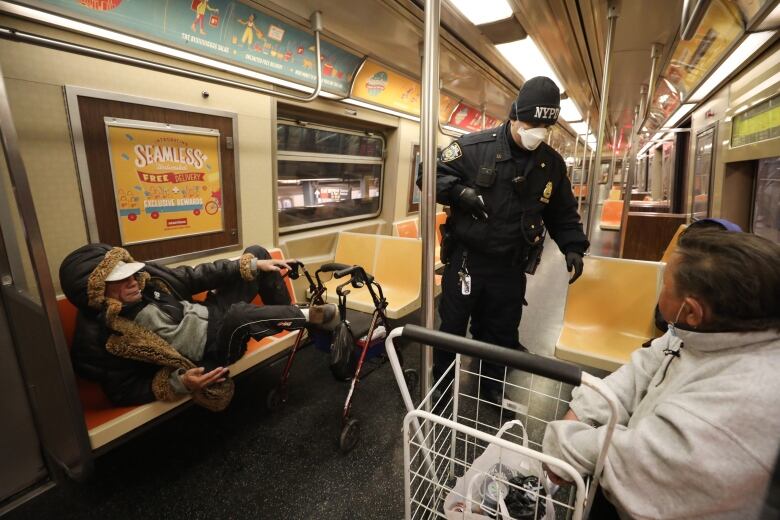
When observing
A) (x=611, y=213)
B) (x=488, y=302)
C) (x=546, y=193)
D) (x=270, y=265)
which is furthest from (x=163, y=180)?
(x=611, y=213)

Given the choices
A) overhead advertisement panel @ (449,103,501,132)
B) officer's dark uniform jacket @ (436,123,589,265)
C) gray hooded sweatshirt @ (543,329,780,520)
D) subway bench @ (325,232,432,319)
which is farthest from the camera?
overhead advertisement panel @ (449,103,501,132)

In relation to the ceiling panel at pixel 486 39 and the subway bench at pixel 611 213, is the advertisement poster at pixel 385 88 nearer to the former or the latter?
the ceiling panel at pixel 486 39

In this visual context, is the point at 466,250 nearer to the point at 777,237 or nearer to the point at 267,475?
the point at 267,475

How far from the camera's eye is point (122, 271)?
1.80 meters

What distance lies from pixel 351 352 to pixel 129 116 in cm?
206

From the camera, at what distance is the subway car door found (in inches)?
58.3

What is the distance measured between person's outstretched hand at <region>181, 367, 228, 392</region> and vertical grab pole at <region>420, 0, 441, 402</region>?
4.25 feet

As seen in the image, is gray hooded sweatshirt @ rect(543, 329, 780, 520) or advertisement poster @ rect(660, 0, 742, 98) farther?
advertisement poster @ rect(660, 0, 742, 98)

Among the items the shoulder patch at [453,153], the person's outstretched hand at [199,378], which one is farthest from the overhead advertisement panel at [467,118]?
the person's outstretched hand at [199,378]

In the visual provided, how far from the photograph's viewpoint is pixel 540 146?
7.08 feet

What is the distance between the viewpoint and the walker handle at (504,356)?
766 millimetres

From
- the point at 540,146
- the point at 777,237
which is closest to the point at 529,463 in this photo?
the point at 540,146

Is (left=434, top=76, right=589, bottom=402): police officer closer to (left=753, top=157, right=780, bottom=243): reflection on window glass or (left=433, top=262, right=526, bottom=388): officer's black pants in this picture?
(left=433, top=262, right=526, bottom=388): officer's black pants

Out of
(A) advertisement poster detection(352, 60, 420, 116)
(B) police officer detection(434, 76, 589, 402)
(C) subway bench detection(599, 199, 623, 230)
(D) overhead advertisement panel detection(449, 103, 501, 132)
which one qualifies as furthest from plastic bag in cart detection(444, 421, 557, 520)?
(C) subway bench detection(599, 199, 623, 230)
